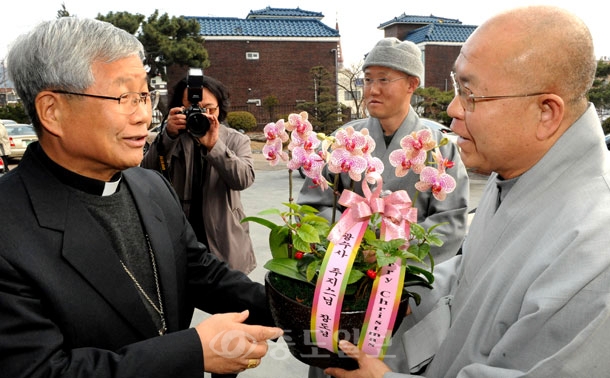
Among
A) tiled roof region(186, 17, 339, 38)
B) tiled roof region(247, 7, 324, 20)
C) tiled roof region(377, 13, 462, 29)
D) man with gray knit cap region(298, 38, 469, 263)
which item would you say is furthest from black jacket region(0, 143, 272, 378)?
tiled roof region(377, 13, 462, 29)

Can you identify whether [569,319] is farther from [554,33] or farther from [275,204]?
[275,204]

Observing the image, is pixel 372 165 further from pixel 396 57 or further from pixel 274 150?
pixel 396 57

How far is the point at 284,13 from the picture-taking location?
2731 cm

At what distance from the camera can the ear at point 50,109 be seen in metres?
1.27

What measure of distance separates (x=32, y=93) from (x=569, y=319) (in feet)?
4.58

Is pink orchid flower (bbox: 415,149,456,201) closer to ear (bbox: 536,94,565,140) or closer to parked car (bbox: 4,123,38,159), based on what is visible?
ear (bbox: 536,94,565,140)

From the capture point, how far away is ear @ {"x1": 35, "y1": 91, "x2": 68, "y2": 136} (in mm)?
1268

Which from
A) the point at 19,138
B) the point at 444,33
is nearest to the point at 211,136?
the point at 19,138

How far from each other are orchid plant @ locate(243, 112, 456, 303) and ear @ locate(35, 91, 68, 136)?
0.60 m

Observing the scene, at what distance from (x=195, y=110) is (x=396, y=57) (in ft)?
3.60

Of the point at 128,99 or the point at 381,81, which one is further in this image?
the point at 381,81

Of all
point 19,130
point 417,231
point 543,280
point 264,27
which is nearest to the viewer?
point 543,280

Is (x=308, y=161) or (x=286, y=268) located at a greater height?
(x=308, y=161)

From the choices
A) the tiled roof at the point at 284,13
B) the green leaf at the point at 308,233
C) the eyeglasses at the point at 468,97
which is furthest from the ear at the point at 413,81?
the tiled roof at the point at 284,13
